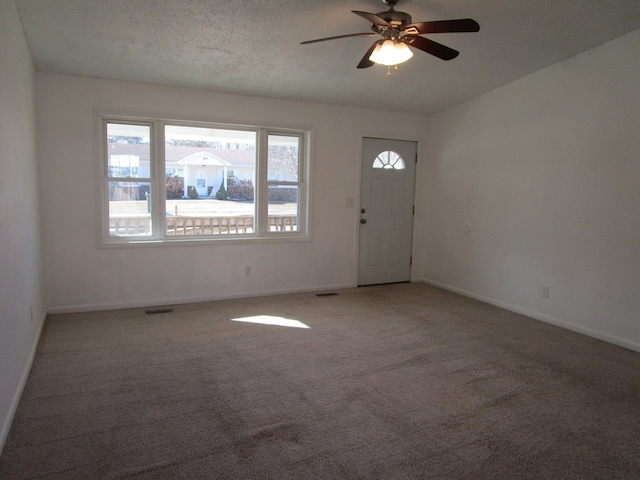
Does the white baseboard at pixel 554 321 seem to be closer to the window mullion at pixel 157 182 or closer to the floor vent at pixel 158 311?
the floor vent at pixel 158 311

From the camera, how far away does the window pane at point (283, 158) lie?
5090mm

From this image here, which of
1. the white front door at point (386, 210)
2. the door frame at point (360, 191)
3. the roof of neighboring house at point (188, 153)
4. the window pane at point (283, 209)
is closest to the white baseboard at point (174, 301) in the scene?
the door frame at point (360, 191)

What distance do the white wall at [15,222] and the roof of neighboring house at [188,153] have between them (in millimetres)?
904

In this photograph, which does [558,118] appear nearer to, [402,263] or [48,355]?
[402,263]

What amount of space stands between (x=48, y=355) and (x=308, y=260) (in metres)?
3.06

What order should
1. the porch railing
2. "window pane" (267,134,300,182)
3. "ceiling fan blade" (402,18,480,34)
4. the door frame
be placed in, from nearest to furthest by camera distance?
1. "ceiling fan blade" (402,18,480,34)
2. the porch railing
3. "window pane" (267,134,300,182)
4. the door frame

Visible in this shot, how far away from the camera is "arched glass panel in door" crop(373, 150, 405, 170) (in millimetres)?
5621

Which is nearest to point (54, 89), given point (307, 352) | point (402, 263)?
point (307, 352)

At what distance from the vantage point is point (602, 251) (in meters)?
3.60

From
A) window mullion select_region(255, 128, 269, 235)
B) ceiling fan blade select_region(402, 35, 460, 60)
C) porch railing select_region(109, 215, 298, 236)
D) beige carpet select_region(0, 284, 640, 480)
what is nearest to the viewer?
beige carpet select_region(0, 284, 640, 480)

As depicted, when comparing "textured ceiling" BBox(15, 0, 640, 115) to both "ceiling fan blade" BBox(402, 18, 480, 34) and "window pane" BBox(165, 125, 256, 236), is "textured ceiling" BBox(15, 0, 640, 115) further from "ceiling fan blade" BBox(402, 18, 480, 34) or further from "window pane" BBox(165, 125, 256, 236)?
"window pane" BBox(165, 125, 256, 236)

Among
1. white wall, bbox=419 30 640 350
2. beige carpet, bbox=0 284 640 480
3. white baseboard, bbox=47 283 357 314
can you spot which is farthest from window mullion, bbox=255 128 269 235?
white wall, bbox=419 30 640 350

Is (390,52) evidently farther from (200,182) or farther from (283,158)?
(200,182)

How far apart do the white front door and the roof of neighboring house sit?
1654mm
